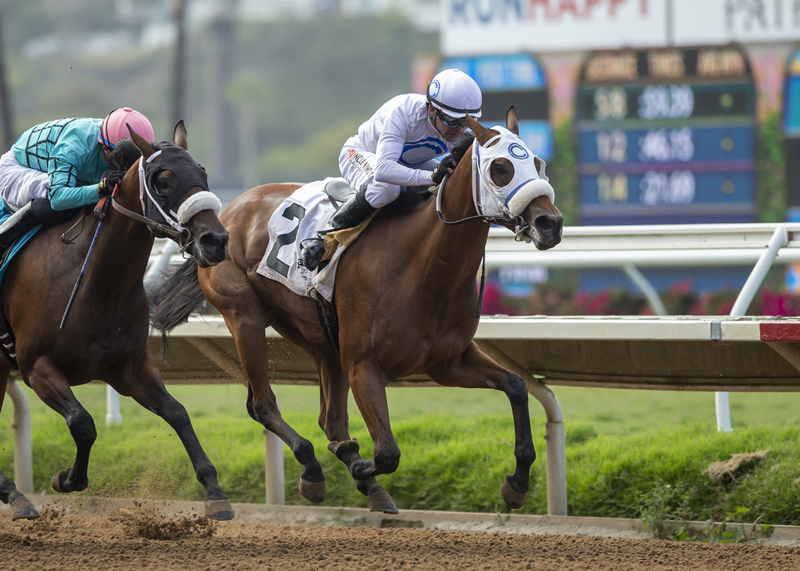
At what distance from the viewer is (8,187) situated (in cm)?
422

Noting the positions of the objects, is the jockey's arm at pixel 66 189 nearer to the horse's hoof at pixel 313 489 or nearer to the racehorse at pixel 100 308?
the racehorse at pixel 100 308

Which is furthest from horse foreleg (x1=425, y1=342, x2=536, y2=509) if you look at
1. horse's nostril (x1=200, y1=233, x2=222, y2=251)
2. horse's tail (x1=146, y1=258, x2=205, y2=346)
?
horse's tail (x1=146, y1=258, x2=205, y2=346)

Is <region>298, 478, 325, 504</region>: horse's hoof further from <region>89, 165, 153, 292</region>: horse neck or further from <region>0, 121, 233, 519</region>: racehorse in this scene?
<region>89, 165, 153, 292</region>: horse neck

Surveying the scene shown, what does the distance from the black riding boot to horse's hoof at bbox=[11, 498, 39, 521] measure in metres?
0.99

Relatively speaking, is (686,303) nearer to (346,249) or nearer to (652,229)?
(652,229)

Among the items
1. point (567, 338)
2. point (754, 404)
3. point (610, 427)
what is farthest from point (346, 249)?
point (754, 404)

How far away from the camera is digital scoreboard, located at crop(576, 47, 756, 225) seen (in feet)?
33.8

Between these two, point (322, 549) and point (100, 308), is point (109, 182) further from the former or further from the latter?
point (322, 549)

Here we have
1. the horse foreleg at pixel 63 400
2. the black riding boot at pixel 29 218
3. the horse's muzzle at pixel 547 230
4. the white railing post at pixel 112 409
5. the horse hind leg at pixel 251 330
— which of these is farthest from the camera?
the white railing post at pixel 112 409

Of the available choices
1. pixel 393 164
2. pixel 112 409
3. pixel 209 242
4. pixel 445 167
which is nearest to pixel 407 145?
pixel 393 164

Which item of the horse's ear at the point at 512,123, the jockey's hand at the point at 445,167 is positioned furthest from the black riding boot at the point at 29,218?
the horse's ear at the point at 512,123

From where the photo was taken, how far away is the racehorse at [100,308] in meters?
3.66

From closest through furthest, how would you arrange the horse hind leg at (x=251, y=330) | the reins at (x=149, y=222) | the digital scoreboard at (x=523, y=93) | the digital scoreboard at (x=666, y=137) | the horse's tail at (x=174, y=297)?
1. the reins at (x=149, y=222)
2. the horse hind leg at (x=251, y=330)
3. the horse's tail at (x=174, y=297)
4. the digital scoreboard at (x=666, y=137)
5. the digital scoreboard at (x=523, y=93)

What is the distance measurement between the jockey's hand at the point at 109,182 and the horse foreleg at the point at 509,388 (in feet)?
4.35
